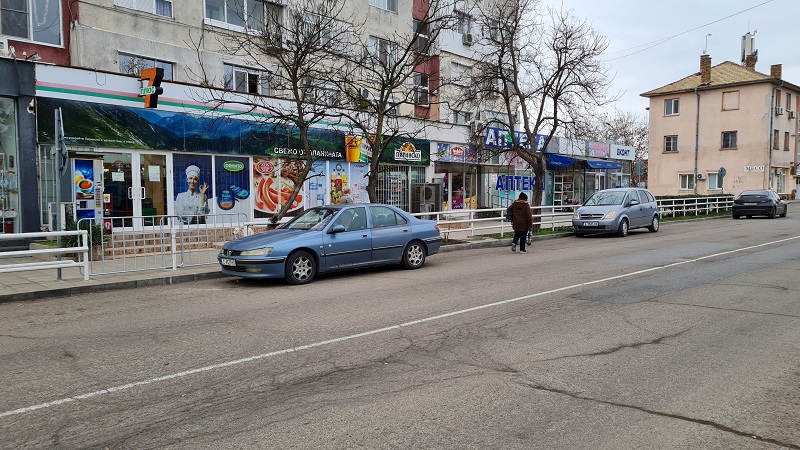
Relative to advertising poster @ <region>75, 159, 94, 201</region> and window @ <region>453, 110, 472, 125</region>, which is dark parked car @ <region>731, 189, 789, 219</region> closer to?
window @ <region>453, 110, 472, 125</region>

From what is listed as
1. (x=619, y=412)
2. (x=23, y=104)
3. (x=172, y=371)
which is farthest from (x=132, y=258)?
(x=619, y=412)

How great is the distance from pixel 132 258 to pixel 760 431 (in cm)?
1195

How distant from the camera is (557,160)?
31.1 m

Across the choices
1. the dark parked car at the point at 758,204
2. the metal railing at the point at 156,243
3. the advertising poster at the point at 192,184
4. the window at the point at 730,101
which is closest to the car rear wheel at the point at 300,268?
the metal railing at the point at 156,243

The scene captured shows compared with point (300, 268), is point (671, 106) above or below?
above

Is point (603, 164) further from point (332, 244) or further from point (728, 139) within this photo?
point (332, 244)

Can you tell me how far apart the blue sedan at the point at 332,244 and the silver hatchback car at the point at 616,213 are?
875cm

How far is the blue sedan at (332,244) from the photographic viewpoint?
10.3 metres

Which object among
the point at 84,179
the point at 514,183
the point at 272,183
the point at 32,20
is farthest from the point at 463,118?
the point at 32,20

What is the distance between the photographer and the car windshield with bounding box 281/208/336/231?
36.8 feet

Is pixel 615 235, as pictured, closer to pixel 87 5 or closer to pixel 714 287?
pixel 714 287

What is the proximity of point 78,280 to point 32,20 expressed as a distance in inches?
374

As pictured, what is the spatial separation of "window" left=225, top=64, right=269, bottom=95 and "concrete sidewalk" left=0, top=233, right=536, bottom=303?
9803 millimetres

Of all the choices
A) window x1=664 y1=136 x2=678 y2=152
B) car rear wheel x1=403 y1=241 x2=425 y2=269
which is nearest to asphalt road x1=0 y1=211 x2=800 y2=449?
car rear wheel x1=403 y1=241 x2=425 y2=269
